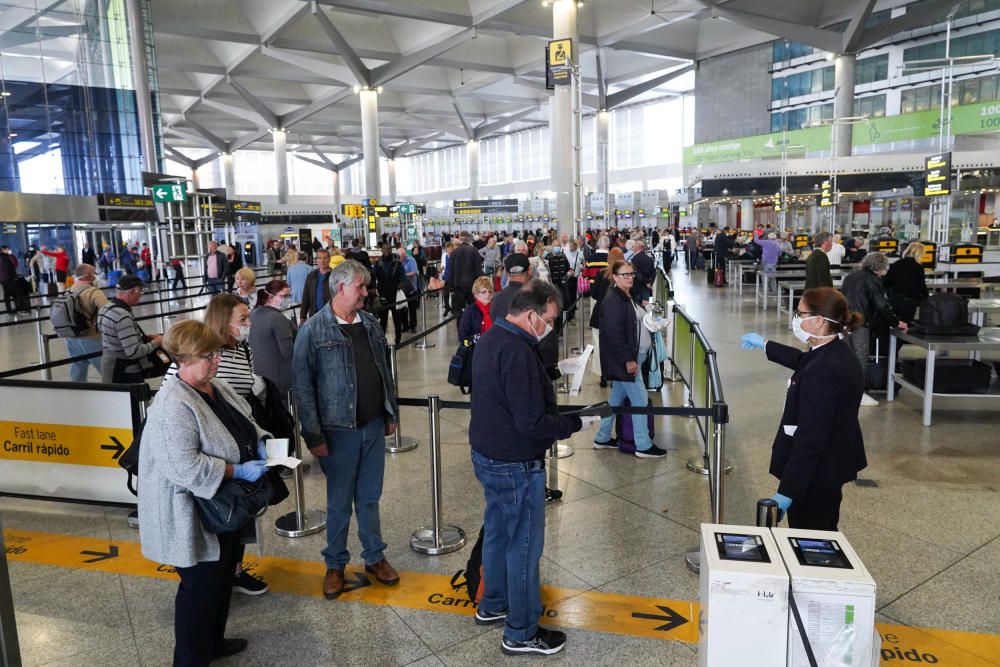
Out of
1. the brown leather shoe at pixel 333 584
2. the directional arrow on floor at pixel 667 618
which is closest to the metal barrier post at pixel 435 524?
the brown leather shoe at pixel 333 584

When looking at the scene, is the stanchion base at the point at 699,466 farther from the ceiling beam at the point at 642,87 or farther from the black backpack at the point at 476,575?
the ceiling beam at the point at 642,87

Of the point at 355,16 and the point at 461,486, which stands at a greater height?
the point at 355,16

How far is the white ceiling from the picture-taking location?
100 ft

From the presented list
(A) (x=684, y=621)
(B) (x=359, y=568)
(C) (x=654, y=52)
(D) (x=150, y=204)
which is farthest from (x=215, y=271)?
(C) (x=654, y=52)

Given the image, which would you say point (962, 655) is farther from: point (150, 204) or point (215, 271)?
point (150, 204)

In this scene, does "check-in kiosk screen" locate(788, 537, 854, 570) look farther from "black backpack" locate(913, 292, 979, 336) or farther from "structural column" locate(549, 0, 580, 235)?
"structural column" locate(549, 0, 580, 235)

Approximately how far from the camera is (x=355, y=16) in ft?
115

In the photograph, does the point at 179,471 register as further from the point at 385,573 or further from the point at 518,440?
the point at 385,573

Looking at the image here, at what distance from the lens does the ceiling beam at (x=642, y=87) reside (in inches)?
1740

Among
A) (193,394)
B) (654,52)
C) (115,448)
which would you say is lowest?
(115,448)

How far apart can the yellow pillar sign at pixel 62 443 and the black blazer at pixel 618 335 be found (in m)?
3.84

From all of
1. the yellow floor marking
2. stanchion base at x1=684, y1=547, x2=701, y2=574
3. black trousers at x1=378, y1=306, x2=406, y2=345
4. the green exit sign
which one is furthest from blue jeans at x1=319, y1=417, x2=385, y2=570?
the green exit sign

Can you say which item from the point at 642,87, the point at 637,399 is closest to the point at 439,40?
the point at 642,87

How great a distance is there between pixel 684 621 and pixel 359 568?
79.3 inches
